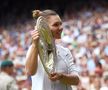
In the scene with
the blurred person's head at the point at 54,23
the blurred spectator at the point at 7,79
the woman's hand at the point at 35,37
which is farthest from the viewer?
the blurred spectator at the point at 7,79

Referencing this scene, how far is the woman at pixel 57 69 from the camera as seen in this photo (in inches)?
132

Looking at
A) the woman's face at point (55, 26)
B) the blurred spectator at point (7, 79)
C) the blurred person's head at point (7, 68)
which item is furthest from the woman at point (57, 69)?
the blurred person's head at point (7, 68)

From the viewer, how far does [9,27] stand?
15141 mm

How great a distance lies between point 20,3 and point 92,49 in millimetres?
5811

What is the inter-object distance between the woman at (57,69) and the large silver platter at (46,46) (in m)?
0.04

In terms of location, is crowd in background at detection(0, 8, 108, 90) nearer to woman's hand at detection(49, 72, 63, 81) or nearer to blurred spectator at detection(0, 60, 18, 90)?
blurred spectator at detection(0, 60, 18, 90)

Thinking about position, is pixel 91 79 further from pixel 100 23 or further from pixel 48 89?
pixel 48 89

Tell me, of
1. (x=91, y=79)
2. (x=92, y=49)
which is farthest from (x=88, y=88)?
(x=92, y=49)

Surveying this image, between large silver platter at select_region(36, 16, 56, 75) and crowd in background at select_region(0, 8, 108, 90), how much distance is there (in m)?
4.13

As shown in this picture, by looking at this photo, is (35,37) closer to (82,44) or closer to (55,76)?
(55,76)

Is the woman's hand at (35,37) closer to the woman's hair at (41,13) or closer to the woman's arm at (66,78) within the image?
the woman's hair at (41,13)

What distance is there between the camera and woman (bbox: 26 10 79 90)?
3354 mm

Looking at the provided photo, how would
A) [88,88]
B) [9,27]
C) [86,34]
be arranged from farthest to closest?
[9,27]
[86,34]
[88,88]

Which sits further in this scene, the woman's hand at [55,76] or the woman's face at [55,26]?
the woman's face at [55,26]
